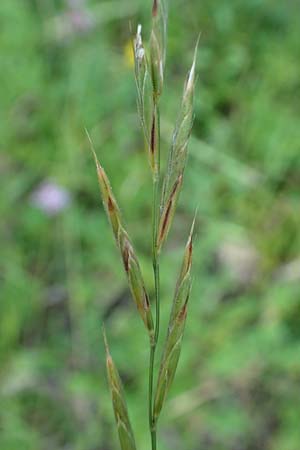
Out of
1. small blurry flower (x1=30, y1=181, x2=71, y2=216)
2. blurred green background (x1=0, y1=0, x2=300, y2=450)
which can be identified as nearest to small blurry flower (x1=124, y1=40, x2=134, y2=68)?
blurred green background (x1=0, y1=0, x2=300, y2=450)

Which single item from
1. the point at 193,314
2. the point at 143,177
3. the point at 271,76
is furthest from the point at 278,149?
the point at 193,314

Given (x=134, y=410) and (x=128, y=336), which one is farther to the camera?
(x=128, y=336)

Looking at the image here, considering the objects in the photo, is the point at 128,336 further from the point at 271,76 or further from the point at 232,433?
the point at 271,76

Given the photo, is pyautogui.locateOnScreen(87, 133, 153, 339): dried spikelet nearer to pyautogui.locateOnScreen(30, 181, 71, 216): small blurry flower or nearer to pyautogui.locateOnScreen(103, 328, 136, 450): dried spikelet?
pyautogui.locateOnScreen(103, 328, 136, 450): dried spikelet

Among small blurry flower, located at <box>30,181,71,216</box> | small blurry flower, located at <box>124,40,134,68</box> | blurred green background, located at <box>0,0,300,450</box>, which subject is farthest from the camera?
small blurry flower, located at <box>124,40,134,68</box>

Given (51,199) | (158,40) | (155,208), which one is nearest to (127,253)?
(155,208)

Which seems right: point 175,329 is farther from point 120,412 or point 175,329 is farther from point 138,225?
point 138,225
